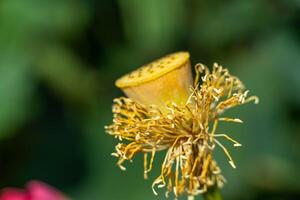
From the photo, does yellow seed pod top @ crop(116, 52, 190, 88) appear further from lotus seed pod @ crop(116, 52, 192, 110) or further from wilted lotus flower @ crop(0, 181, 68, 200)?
wilted lotus flower @ crop(0, 181, 68, 200)

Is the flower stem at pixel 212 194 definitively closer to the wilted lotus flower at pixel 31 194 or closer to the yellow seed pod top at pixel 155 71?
the yellow seed pod top at pixel 155 71

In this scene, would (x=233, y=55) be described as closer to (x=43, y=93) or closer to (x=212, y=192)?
(x=43, y=93)

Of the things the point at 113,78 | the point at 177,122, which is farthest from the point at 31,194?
the point at 113,78

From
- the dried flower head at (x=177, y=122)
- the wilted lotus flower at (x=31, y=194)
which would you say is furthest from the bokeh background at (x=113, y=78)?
the dried flower head at (x=177, y=122)

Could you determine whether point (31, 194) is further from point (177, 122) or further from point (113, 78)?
point (113, 78)

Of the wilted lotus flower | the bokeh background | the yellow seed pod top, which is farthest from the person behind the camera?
the bokeh background

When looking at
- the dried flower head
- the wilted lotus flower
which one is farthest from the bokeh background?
the dried flower head

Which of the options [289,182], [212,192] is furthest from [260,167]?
[212,192]
